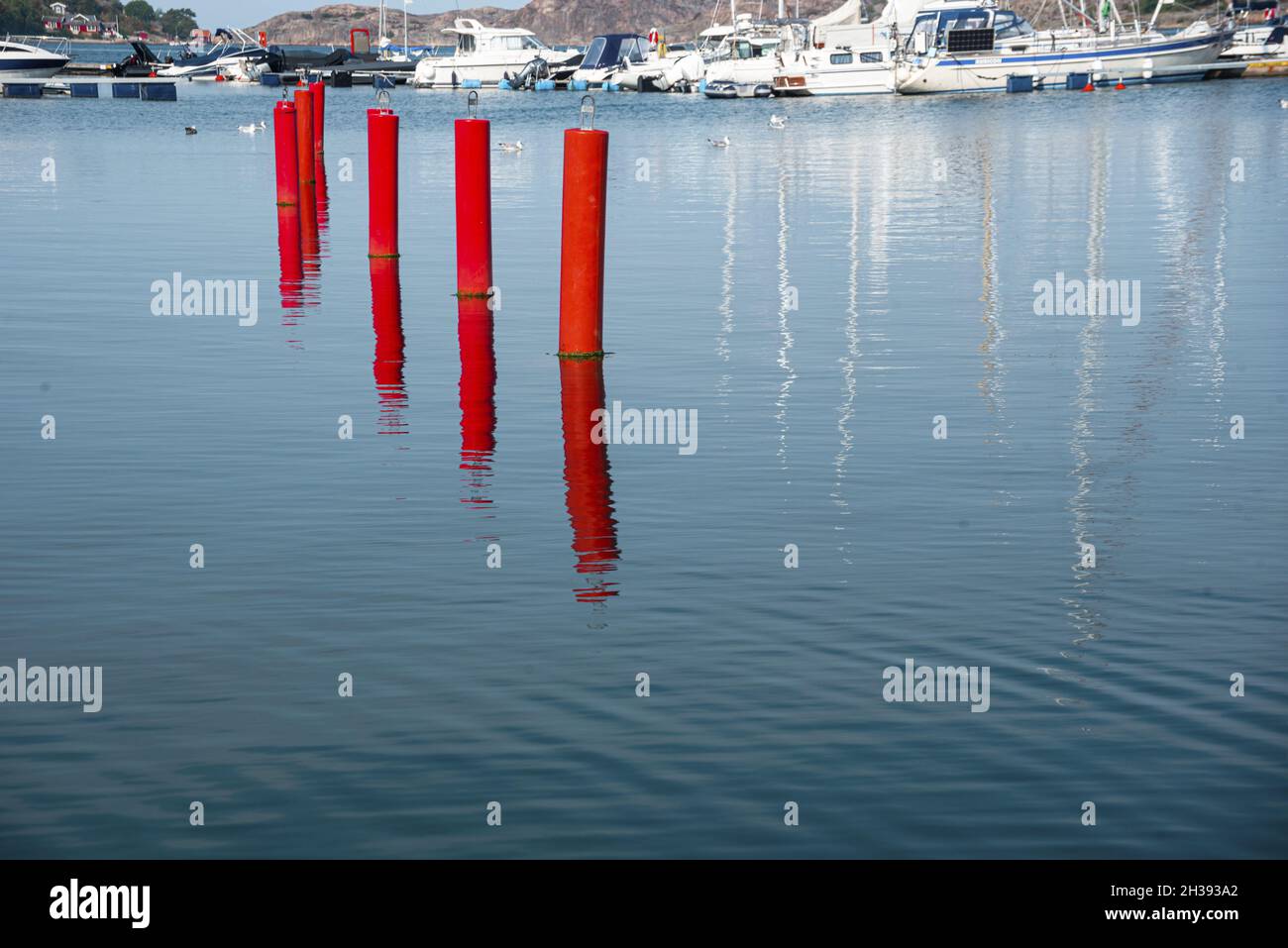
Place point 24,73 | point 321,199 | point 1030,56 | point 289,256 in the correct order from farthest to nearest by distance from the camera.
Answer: point 24,73
point 1030,56
point 321,199
point 289,256

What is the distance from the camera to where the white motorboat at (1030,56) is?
289 ft

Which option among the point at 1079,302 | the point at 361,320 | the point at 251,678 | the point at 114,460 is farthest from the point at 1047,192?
the point at 251,678

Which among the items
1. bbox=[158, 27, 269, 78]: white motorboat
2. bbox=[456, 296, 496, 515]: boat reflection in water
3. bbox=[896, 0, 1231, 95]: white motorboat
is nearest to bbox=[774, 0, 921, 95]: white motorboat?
bbox=[896, 0, 1231, 95]: white motorboat

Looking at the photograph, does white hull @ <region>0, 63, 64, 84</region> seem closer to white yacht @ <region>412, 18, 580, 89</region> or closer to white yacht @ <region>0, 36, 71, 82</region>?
white yacht @ <region>0, 36, 71, 82</region>

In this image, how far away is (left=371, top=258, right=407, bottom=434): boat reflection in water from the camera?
43.2ft

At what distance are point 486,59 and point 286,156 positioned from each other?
87.3m

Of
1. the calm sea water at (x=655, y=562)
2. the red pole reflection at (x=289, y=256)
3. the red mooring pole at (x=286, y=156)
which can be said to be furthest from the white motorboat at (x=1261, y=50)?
the calm sea water at (x=655, y=562)

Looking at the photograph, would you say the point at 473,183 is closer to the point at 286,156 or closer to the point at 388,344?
the point at 388,344

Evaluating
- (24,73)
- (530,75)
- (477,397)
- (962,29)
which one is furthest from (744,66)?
(477,397)

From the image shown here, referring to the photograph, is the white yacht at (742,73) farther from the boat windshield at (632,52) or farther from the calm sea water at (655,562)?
the calm sea water at (655,562)

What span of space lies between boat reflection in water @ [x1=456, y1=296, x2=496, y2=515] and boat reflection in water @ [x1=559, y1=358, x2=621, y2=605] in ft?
1.79

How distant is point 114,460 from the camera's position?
11703 mm

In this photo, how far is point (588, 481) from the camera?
1103cm

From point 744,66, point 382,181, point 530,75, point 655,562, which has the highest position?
point 530,75
